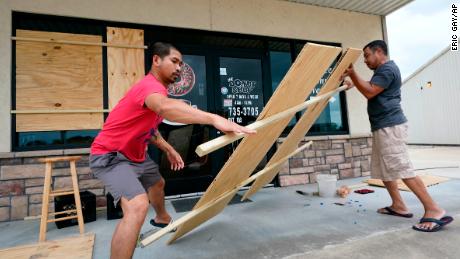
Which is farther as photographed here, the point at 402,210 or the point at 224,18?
the point at 224,18

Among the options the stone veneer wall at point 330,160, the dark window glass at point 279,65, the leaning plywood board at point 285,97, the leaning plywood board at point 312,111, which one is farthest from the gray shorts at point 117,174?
the dark window glass at point 279,65

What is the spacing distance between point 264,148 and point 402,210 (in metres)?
1.77

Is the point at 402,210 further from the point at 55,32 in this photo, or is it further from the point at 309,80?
the point at 55,32

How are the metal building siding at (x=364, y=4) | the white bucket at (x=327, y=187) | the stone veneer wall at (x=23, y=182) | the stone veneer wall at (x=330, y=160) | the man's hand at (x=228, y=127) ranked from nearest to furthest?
the man's hand at (x=228, y=127) < the stone veneer wall at (x=23, y=182) < the white bucket at (x=327, y=187) < the stone veneer wall at (x=330, y=160) < the metal building siding at (x=364, y=4)

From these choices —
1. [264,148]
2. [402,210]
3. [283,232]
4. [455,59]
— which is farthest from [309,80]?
[455,59]

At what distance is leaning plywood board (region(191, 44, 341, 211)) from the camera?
169 centimetres

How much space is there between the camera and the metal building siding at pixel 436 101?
43.9ft

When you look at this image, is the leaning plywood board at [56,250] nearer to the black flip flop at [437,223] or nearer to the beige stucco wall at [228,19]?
the beige stucco wall at [228,19]

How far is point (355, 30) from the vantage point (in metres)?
5.82

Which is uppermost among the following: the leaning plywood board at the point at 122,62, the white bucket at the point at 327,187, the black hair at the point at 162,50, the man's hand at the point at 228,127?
the leaning plywood board at the point at 122,62

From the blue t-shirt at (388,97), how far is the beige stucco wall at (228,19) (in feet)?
9.18

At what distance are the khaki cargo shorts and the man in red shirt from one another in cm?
196

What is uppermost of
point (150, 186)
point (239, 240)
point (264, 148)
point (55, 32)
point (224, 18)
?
point (224, 18)

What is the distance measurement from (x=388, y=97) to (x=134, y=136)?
2.52 metres
